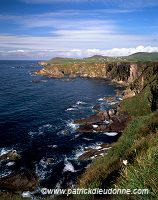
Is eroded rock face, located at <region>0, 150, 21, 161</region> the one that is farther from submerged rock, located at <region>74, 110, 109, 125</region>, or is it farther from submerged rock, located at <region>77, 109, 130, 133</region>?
submerged rock, located at <region>74, 110, 109, 125</region>

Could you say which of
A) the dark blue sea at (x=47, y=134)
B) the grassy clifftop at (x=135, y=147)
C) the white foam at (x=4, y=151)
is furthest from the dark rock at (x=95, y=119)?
the white foam at (x=4, y=151)

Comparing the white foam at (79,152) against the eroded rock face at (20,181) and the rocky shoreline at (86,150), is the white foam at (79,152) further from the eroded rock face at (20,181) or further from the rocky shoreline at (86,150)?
the eroded rock face at (20,181)

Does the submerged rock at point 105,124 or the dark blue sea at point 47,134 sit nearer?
the dark blue sea at point 47,134

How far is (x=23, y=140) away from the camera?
5916 cm

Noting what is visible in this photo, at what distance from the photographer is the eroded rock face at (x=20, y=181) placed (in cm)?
3869

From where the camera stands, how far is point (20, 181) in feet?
130

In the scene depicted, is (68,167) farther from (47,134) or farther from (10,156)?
(47,134)

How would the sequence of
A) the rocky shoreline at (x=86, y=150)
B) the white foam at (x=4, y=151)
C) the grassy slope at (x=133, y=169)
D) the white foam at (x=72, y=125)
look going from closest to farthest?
the grassy slope at (x=133, y=169) → the rocky shoreline at (x=86, y=150) → the white foam at (x=4, y=151) → the white foam at (x=72, y=125)

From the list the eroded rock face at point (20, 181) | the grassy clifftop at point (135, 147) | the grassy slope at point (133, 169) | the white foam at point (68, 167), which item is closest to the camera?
the grassy slope at point (133, 169)

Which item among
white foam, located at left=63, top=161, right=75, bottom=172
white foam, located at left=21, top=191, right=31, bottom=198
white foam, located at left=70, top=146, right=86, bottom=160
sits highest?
white foam, located at left=21, top=191, right=31, bottom=198

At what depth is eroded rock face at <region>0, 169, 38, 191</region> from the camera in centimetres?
3869

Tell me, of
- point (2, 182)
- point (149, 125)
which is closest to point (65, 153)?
point (2, 182)

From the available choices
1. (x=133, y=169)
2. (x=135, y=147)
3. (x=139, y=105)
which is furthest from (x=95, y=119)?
(x=133, y=169)

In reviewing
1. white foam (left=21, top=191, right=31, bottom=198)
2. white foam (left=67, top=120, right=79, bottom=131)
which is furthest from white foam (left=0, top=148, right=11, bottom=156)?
white foam (left=67, top=120, right=79, bottom=131)
